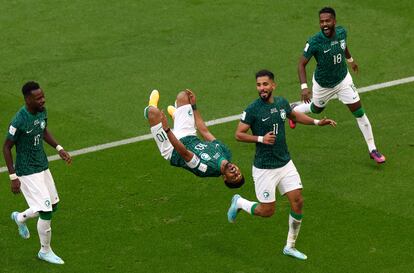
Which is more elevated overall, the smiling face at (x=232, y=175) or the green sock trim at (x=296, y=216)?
the smiling face at (x=232, y=175)

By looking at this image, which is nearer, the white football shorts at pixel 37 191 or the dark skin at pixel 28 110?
the dark skin at pixel 28 110

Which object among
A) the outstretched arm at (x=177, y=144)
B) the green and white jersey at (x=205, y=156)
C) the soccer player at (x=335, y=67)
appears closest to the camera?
the outstretched arm at (x=177, y=144)

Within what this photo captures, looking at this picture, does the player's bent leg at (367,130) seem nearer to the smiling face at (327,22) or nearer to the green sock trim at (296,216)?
the smiling face at (327,22)

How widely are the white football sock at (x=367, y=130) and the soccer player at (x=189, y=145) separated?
308 cm

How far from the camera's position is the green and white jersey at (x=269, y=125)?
56.0 feet

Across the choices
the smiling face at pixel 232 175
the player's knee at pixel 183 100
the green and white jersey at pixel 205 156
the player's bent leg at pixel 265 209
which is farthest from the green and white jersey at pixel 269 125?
the player's knee at pixel 183 100

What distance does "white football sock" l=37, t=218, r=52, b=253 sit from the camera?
1708cm

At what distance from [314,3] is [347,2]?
2.77 feet

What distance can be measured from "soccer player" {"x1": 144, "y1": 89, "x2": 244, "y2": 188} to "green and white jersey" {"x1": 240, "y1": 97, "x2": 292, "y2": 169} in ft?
2.16

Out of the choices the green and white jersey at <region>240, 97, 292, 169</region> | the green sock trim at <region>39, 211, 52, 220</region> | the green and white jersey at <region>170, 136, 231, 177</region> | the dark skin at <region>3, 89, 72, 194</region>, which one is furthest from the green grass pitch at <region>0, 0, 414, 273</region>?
the green and white jersey at <region>240, 97, 292, 169</region>

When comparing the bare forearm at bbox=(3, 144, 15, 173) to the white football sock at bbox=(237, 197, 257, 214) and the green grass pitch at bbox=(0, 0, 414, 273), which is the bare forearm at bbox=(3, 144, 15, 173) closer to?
the green grass pitch at bbox=(0, 0, 414, 273)

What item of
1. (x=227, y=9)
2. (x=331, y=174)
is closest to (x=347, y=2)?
(x=227, y=9)

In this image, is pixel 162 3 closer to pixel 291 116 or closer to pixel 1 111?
pixel 1 111

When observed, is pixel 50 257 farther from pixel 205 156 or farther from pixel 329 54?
pixel 329 54
